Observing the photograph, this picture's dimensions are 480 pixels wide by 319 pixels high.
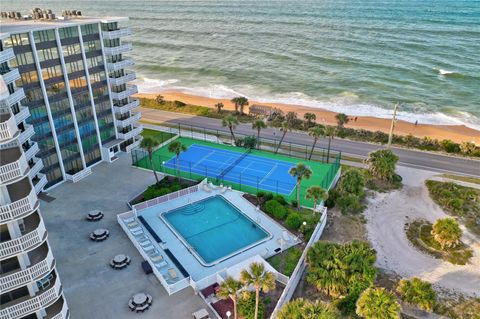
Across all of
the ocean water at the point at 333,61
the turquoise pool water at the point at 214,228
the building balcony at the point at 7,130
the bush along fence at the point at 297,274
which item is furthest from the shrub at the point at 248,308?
the ocean water at the point at 333,61

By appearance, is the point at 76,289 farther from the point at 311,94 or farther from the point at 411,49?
the point at 411,49

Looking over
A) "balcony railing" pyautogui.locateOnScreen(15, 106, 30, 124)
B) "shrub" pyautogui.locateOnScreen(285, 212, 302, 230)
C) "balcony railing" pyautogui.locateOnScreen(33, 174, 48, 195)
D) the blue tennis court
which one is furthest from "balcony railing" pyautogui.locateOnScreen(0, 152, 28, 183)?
the blue tennis court

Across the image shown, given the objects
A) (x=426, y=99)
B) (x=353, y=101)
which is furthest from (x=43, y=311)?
(x=426, y=99)

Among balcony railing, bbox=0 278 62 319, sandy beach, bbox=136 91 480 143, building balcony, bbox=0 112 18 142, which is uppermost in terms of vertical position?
building balcony, bbox=0 112 18 142

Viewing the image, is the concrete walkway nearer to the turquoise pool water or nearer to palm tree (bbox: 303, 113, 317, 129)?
the turquoise pool water

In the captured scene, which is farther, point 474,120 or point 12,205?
point 474,120

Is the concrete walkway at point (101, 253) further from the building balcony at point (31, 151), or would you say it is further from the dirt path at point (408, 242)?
the dirt path at point (408, 242)
